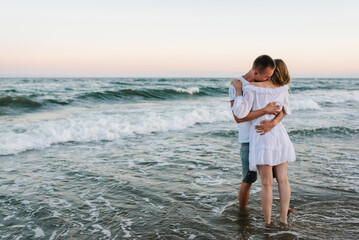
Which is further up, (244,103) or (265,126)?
(244,103)

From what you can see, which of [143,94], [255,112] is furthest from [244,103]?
[143,94]

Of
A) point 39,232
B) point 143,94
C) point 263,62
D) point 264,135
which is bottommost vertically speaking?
point 39,232

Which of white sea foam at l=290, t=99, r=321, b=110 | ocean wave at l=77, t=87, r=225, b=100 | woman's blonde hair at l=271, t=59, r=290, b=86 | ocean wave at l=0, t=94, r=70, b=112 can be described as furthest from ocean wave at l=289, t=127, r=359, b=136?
ocean wave at l=77, t=87, r=225, b=100

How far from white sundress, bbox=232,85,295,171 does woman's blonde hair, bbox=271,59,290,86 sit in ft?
0.23

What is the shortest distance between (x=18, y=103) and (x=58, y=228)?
48.0ft

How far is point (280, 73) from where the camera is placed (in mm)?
3180

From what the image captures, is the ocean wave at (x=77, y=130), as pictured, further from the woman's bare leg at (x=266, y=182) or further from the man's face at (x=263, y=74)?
the man's face at (x=263, y=74)

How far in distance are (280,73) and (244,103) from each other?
19.5 inches

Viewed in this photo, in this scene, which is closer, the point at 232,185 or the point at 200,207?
the point at 200,207

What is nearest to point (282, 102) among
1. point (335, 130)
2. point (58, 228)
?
point (58, 228)

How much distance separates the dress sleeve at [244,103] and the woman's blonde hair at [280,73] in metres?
0.28

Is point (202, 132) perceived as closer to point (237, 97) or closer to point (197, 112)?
point (197, 112)

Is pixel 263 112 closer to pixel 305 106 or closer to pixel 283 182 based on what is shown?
pixel 283 182

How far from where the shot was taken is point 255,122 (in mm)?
3287
